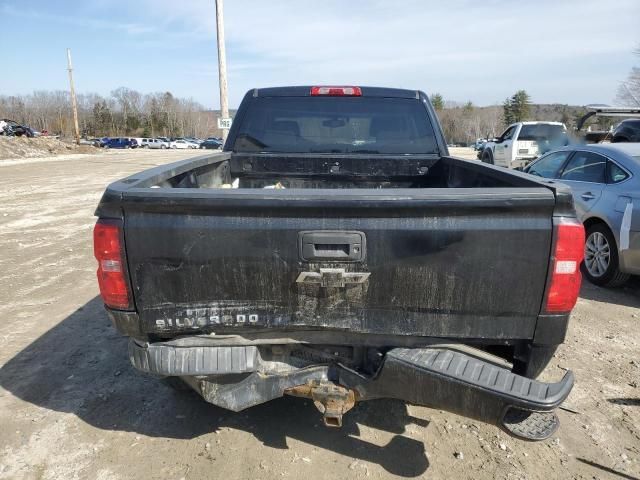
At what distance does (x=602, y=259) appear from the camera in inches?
218

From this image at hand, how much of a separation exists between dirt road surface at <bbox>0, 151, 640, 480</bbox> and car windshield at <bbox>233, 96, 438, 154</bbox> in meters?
2.17

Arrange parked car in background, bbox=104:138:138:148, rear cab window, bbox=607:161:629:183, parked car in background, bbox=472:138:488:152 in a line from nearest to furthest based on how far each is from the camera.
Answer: rear cab window, bbox=607:161:629:183, parked car in background, bbox=472:138:488:152, parked car in background, bbox=104:138:138:148

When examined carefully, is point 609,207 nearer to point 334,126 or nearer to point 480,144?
point 334,126

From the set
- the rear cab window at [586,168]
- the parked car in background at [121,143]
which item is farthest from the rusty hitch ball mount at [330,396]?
the parked car in background at [121,143]

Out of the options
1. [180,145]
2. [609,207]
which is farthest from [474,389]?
[180,145]

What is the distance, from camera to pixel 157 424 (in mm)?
3062

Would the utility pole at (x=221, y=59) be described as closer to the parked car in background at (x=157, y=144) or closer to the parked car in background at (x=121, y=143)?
the parked car in background at (x=121, y=143)

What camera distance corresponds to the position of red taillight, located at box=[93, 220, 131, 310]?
2.20m

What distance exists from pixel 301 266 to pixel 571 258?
47.3 inches

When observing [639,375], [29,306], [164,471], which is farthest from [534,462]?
[29,306]

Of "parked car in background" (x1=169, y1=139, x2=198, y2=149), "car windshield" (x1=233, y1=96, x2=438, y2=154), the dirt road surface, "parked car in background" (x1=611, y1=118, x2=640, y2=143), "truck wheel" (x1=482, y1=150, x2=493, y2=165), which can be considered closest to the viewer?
the dirt road surface

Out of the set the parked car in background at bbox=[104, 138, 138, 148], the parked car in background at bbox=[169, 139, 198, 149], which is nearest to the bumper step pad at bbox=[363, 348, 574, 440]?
the parked car in background at bbox=[104, 138, 138, 148]

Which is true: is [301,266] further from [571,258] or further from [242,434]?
[242,434]

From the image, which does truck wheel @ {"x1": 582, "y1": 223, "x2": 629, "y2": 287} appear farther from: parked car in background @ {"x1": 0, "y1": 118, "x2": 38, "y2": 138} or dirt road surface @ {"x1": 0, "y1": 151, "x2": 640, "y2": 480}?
parked car in background @ {"x1": 0, "y1": 118, "x2": 38, "y2": 138}
